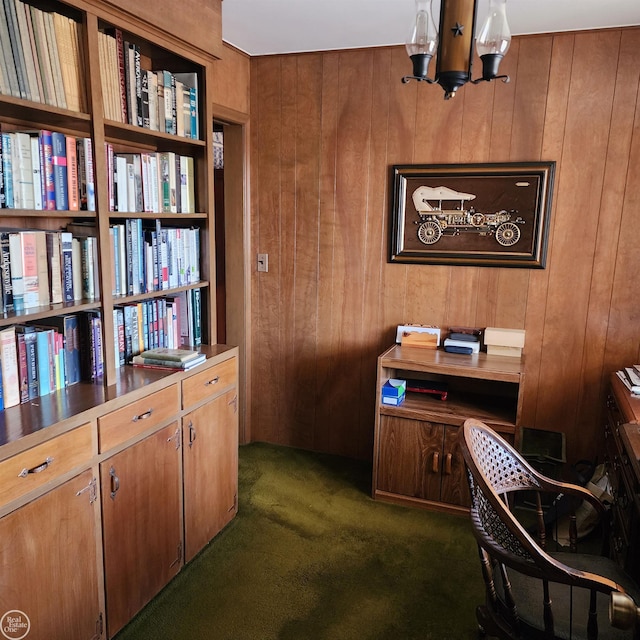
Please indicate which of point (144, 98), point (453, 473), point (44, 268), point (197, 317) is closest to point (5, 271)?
point (44, 268)

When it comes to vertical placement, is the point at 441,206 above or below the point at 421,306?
above

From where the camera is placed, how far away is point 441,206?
3145mm

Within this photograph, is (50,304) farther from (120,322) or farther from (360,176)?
(360,176)

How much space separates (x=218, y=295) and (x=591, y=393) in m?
2.46

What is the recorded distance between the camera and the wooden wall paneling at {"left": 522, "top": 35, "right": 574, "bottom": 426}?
2.84 m

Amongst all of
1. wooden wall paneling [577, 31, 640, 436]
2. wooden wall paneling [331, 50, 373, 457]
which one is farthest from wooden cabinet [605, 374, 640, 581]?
wooden wall paneling [331, 50, 373, 457]

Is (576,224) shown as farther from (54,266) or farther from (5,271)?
(5,271)

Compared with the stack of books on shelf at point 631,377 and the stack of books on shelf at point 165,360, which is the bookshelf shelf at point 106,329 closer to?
the stack of books on shelf at point 165,360

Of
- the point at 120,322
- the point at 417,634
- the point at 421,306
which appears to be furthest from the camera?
the point at 421,306

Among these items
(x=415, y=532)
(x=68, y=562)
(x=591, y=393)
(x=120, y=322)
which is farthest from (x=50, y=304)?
(x=591, y=393)

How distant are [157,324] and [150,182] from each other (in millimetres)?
614

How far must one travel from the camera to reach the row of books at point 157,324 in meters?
2.28

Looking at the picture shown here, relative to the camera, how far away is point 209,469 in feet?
8.29

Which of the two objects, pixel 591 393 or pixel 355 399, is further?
pixel 355 399
